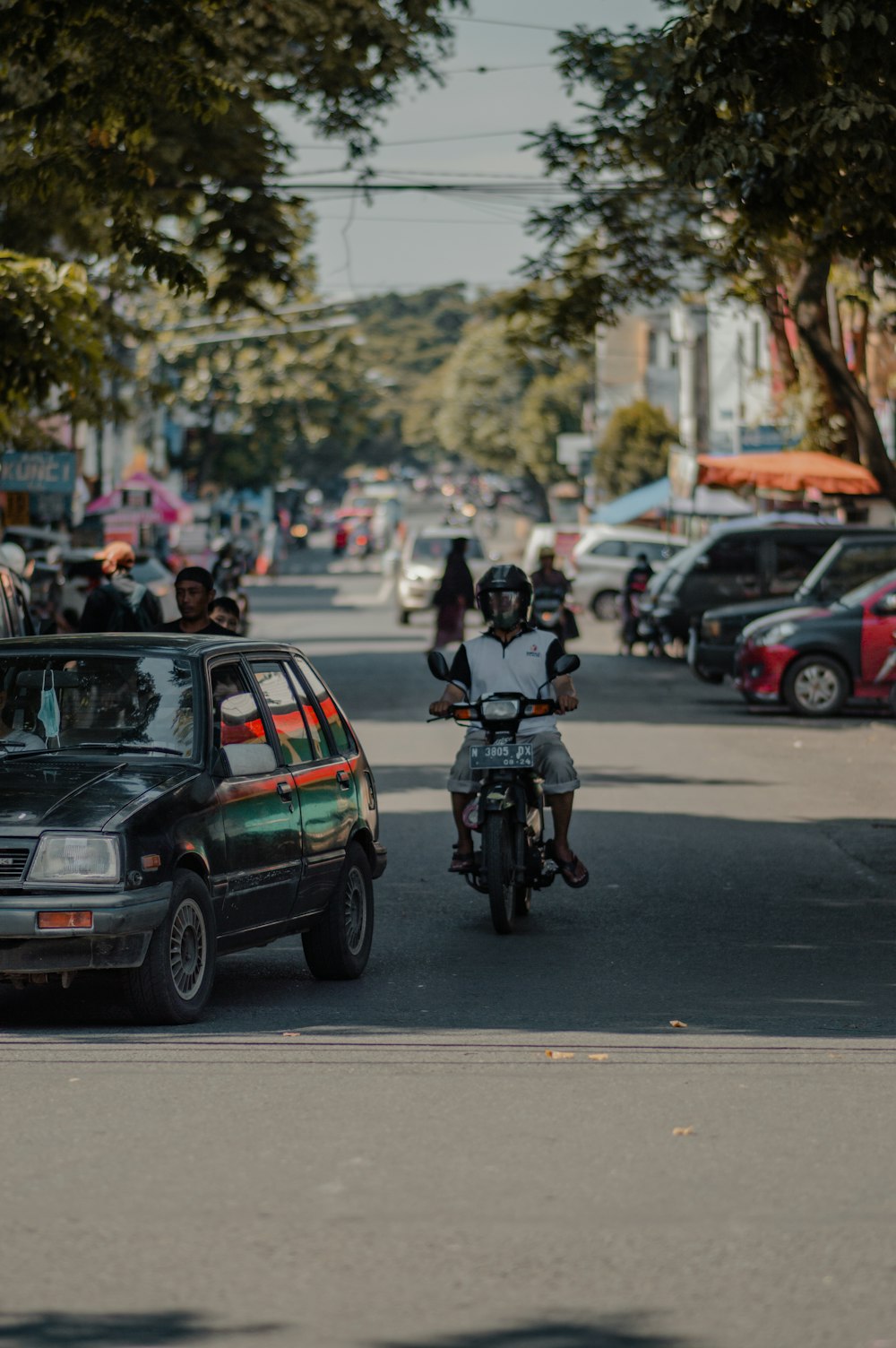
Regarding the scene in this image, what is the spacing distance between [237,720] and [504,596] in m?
2.55

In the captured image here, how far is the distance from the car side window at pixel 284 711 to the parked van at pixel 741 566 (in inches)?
802

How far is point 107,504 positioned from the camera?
4638cm

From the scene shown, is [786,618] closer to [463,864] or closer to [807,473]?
[807,473]

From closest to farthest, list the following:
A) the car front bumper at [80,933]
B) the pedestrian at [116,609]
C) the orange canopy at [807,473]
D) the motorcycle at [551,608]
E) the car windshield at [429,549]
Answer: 1. the car front bumper at [80,933]
2. the pedestrian at [116,609]
3. the motorcycle at [551,608]
4. the orange canopy at [807,473]
5. the car windshield at [429,549]

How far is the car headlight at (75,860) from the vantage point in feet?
26.8

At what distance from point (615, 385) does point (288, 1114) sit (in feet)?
326

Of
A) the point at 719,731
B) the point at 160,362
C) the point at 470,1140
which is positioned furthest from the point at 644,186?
the point at 160,362

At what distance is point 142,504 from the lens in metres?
44.8

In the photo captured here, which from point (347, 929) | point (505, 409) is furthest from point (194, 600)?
point (505, 409)

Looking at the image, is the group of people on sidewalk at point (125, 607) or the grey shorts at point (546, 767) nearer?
the grey shorts at point (546, 767)

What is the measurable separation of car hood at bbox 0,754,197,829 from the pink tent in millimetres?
35987

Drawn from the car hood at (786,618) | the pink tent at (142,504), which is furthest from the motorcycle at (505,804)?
the pink tent at (142,504)

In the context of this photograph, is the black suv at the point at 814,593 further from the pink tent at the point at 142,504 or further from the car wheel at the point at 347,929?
the pink tent at the point at 142,504

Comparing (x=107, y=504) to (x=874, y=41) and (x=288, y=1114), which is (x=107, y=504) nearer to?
(x=874, y=41)
